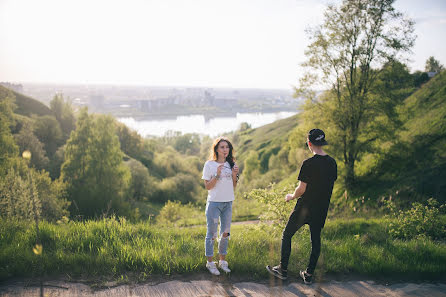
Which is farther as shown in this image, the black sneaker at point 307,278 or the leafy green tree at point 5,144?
the leafy green tree at point 5,144

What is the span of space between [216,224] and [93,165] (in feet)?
84.1

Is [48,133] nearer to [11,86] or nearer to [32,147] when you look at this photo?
[11,86]

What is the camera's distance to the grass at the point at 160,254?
173 inches

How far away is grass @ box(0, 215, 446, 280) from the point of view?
173 inches

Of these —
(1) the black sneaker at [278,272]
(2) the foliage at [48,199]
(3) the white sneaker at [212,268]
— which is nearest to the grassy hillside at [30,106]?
(2) the foliage at [48,199]

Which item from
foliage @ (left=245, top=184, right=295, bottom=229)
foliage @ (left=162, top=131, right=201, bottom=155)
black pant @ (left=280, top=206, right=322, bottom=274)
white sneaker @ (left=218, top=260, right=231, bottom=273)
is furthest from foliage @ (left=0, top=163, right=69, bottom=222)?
foliage @ (left=162, top=131, right=201, bottom=155)

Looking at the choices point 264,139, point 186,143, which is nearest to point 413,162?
point 264,139

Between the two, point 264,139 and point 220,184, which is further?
point 264,139

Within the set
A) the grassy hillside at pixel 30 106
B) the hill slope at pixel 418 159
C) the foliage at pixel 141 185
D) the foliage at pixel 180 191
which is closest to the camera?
the hill slope at pixel 418 159

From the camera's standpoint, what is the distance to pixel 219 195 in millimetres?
4742

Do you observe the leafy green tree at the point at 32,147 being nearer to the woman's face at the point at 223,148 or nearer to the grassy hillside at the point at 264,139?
the woman's face at the point at 223,148

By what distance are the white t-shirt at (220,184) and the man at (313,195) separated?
3.26 ft

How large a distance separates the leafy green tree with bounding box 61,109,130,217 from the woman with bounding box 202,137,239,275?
23.9 metres

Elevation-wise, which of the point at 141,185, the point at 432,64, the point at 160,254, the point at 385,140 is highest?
the point at 432,64
